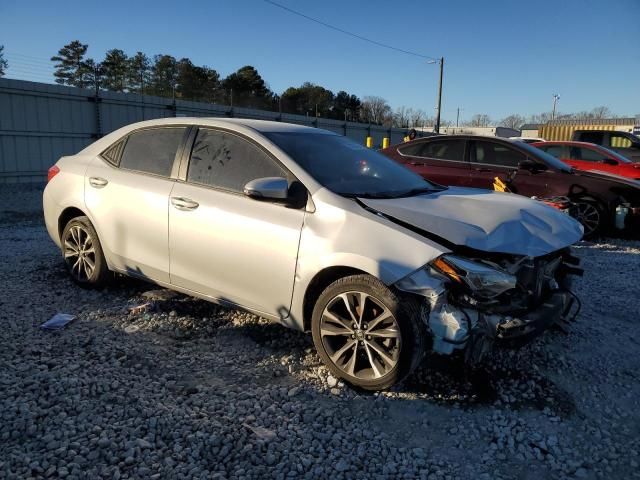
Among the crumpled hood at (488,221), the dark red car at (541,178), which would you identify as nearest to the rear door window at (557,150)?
the dark red car at (541,178)

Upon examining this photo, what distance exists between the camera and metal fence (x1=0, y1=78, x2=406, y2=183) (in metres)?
12.3

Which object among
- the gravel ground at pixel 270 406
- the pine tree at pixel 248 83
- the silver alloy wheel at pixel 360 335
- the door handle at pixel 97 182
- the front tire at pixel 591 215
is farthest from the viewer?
the pine tree at pixel 248 83

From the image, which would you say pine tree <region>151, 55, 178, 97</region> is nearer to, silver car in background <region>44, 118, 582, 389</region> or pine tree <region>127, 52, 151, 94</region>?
pine tree <region>127, 52, 151, 94</region>

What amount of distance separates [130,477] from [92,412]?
2.02 ft

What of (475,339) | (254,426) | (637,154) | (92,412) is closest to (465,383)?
(475,339)

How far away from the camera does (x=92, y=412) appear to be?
2645 mm

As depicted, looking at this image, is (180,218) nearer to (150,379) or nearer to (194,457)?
(150,379)

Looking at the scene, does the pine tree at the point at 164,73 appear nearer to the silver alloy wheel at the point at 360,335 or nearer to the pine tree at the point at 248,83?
the pine tree at the point at 248,83

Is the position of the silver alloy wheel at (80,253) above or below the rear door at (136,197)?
below

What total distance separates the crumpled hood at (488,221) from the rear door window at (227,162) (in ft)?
2.67

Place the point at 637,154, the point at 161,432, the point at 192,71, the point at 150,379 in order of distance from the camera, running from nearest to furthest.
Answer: the point at 161,432 → the point at 150,379 → the point at 637,154 → the point at 192,71

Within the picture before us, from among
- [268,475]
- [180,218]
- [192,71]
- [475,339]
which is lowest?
[268,475]

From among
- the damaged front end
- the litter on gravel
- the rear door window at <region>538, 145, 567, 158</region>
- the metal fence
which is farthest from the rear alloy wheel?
the metal fence

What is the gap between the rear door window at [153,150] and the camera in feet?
13.3
